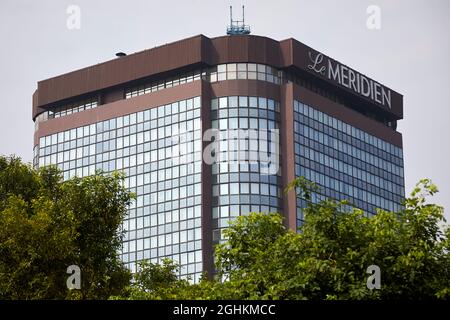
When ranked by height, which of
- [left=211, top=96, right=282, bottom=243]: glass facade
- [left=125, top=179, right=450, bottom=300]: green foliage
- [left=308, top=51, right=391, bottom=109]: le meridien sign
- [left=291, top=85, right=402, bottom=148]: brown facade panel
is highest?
[left=308, top=51, right=391, bottom=109]: le meridien sign

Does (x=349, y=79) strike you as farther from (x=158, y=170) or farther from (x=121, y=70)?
(x=121, y=70)

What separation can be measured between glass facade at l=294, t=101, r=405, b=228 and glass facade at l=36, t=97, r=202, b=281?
46.3 feet

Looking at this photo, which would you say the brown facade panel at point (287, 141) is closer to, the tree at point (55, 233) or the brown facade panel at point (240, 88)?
the brown facade panel at point (240, 88)

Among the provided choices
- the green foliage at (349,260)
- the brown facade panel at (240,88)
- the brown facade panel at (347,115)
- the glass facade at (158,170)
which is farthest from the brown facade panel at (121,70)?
the green foliage at (349,260)

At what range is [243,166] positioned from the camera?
471ft

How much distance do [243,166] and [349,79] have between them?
2550cm

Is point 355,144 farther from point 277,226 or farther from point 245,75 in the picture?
point 277,226

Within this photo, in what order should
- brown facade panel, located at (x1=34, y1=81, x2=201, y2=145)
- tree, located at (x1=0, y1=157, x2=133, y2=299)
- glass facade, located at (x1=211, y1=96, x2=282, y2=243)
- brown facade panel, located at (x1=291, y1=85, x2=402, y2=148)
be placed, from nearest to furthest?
tree, located at (x1=0, y1=157, x2=133, y2=299), glass facade, located at (x1=211, y1=96, x2=282, y2=243), brown facade panel, located at (x1=34, y1=81, x2=201, y2=145), brown facade panel, located at (x1=291, y1=85, x2=402, y2=148)

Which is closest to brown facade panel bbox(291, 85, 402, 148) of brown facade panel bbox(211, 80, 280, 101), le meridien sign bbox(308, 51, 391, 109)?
le meridien sign bbox(308, 51, 391, 109)

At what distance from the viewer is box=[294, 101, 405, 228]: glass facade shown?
5886 inches

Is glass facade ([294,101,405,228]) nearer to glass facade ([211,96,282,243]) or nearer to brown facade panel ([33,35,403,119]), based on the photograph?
glass facade ([211,96,282,243])

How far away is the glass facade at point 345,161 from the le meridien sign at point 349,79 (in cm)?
549

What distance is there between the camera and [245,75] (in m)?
148

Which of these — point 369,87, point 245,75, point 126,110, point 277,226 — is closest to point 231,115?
point 245,75
